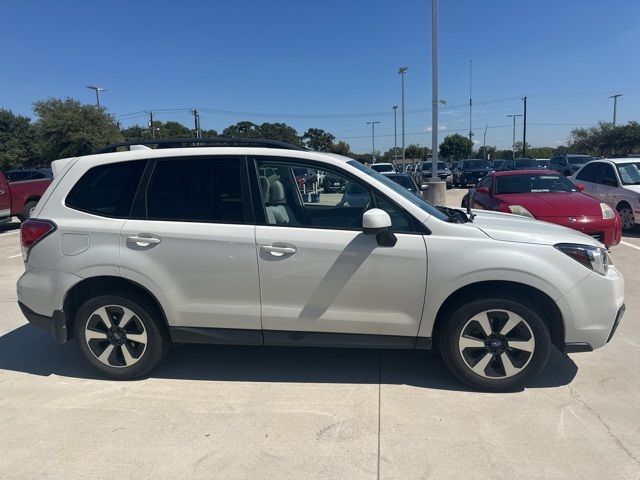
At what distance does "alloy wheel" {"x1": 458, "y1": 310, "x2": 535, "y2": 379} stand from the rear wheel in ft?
28.0

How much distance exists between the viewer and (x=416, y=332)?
3.62m

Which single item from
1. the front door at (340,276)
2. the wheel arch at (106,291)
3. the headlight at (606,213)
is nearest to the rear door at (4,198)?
the wheel arch at (106,291)

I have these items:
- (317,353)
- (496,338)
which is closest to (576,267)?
(496,338)

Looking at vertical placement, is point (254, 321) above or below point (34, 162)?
below

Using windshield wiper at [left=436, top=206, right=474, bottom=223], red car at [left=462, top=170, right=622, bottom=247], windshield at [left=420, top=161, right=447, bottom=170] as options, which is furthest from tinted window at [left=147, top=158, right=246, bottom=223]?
windshield at [left=420, top=161, right=447, bottom=170]

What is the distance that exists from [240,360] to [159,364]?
70 cm

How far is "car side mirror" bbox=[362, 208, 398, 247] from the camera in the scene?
131 inches

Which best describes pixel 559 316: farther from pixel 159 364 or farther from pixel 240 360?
pixel 159 364

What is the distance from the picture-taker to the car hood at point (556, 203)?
7359 millimetres

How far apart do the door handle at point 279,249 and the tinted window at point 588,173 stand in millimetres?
10609

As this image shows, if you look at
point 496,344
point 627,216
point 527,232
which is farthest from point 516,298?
point 627,216

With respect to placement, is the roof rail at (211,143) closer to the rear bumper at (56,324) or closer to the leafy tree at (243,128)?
the rear bumper at (56,324)

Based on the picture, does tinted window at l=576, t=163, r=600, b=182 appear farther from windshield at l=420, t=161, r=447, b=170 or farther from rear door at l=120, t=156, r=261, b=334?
windshield at l=420, t=161, r=447, b=170

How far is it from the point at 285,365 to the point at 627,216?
938 cm
